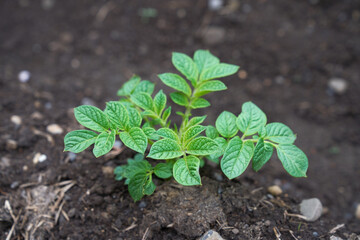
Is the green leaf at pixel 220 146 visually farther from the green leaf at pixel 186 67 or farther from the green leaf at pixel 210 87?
the green leaf at pixel 186 67

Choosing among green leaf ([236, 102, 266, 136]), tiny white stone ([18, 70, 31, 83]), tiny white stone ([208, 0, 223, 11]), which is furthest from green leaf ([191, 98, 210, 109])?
tiny white stone ([208, 0, 223, 11])

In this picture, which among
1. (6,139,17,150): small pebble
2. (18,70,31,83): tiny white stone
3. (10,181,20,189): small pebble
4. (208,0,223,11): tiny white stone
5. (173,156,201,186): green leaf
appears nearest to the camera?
(173,156,201,186): green leaf

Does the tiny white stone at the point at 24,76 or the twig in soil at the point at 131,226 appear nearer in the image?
the twig in soil at the point at 131,226

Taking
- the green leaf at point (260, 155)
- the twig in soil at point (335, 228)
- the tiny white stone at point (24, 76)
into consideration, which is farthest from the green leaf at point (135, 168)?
the tiny white stone at point (24, 76)

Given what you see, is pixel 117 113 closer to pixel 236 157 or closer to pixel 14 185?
pixel 236 157

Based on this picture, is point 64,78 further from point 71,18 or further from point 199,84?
point 199,84

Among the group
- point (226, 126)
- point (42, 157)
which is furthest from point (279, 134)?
point (42, 157)

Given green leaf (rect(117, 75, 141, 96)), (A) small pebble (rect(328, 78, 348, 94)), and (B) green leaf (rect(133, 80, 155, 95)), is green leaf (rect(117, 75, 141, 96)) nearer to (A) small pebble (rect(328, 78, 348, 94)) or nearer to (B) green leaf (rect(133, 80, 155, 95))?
(B) green leaf (rect(133, 80, 155, 95))
